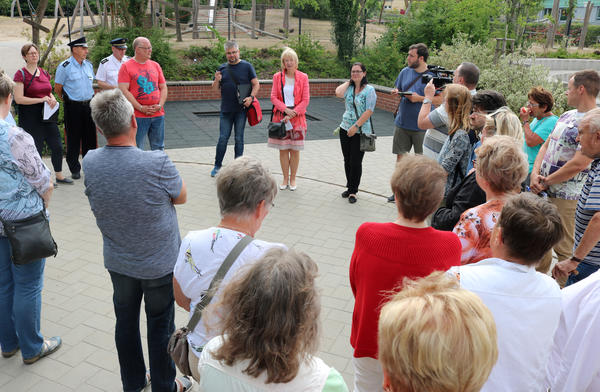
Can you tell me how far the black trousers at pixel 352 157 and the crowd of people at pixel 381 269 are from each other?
73.7 inches

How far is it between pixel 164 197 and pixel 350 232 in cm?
321

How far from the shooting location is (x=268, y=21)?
88.4ft

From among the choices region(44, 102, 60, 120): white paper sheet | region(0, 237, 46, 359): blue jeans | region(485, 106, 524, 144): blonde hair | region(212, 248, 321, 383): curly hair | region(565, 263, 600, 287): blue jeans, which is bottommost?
region(0, 237, 46, 359): blue jeans

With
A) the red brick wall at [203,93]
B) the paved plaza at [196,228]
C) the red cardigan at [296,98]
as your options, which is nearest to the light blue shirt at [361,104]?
the red cardigan at [296,98]

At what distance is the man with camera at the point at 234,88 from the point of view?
6.73 meters

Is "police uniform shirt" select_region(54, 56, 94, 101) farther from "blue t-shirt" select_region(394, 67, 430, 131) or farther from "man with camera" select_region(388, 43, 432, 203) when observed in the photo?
"blue t-shirt" select_region(394, 67, 430, 131)

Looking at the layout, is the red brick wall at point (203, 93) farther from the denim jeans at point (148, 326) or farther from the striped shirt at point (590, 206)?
the denim jeans at point (148, 326)

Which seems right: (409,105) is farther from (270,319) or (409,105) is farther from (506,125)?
(270,319)

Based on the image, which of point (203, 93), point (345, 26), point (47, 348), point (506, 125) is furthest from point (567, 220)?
point (345, 26)

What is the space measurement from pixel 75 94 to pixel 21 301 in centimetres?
412

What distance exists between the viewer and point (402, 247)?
2195mm

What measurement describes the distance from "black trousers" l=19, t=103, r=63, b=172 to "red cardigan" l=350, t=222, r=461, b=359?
5.45 m

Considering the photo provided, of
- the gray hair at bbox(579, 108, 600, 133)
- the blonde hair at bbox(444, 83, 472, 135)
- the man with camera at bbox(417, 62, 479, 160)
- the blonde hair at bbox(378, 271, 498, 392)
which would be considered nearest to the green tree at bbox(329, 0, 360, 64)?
the man with camera at bbox(417, 62, 479, 160)

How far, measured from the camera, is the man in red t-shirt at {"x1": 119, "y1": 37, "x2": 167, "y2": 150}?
6297 mm
